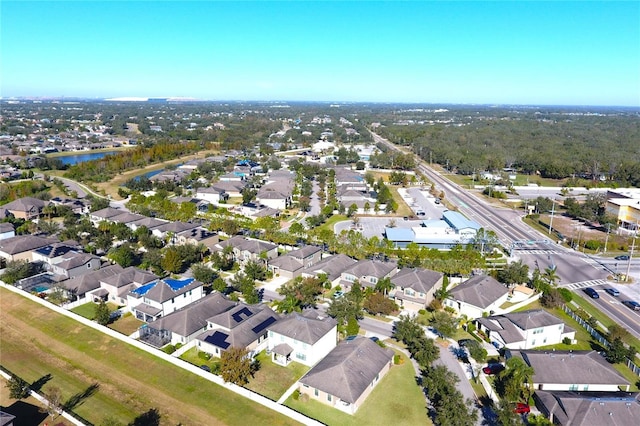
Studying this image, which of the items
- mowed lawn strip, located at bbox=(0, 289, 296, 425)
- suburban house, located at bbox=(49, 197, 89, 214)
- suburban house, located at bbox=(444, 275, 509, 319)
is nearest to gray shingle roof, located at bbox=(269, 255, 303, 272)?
suburban house, located at bbox=(444, 275, 509, 319)

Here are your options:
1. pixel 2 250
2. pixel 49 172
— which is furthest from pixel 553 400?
pixel 49 172

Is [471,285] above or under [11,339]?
above

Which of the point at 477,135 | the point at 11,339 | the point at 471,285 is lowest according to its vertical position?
the point at 11,339

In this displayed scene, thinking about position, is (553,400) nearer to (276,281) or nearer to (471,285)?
(471,285)

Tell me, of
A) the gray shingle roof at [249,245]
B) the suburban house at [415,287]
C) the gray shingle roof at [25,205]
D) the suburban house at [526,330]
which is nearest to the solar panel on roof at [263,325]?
the suburban house at [415,287]

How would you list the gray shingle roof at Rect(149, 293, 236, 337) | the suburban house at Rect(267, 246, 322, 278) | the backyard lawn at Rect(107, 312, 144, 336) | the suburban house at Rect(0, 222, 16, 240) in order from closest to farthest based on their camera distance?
the gray shingle roof at Rect(149, 293, 236, 337) → the backyard lawn at Rect(107, 312, 144, 336) → the suburban house at Rect(267, 246, 322, 278) → the suburban house at Rect(0, 222, 16, 240)

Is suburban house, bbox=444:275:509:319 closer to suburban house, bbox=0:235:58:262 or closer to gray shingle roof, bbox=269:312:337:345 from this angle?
gray shingle roof, bbox=269:312:337:345
